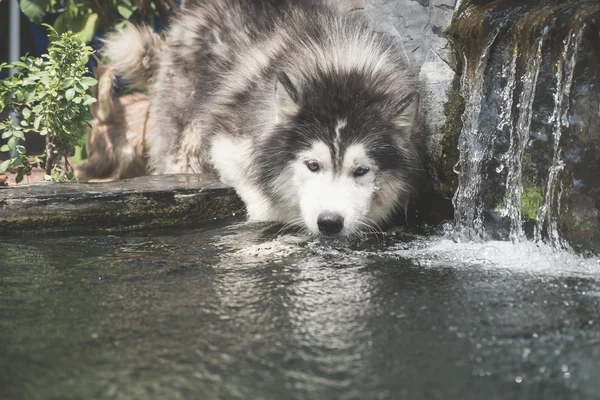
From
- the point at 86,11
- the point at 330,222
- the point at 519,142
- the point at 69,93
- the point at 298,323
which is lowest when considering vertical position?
the point at 298,323

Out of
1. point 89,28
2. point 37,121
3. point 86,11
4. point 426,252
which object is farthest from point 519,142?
point 86,11

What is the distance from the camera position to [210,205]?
5043 mm

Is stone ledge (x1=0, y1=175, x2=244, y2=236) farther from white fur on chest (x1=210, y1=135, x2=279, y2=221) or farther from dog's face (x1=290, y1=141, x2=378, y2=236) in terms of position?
dog's face (x1=290, y1=141, x2=378, y2=236)

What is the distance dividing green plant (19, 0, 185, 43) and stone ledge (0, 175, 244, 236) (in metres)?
2.27

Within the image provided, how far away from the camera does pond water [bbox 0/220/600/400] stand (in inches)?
83.4

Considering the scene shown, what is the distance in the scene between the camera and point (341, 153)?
413 centimetres

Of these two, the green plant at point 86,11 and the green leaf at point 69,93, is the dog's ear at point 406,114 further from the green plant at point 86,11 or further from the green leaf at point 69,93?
the green plant at point 86,11

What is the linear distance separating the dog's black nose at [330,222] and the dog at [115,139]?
322 cm

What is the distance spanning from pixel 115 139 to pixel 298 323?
181 inches

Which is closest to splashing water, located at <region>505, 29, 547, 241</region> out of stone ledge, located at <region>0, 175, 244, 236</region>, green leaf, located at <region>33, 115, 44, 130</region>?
stone ledge, located at <region>0, 175, 244, 236</region>

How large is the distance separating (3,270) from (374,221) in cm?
206

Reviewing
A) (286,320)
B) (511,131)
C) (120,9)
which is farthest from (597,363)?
(120,9)

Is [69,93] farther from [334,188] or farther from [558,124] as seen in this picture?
[558,124]

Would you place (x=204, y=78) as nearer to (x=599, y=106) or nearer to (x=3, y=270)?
(x=3, y=270)
